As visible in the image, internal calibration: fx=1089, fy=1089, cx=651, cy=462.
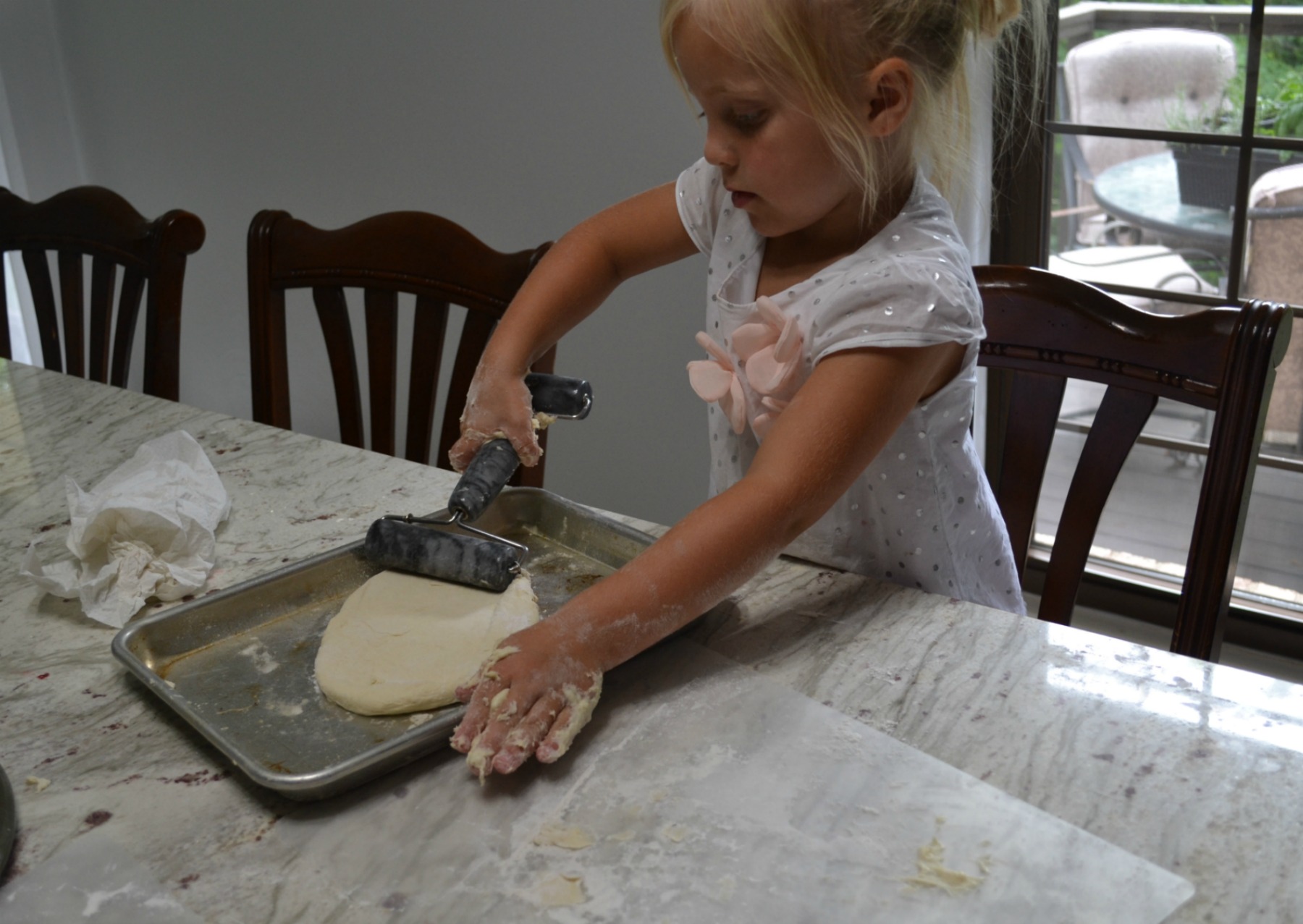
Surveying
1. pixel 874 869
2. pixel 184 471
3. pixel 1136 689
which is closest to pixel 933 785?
pixel 874 869

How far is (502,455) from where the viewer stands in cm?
97

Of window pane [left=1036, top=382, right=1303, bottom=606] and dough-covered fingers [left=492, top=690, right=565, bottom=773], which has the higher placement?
dough-covered fingers [left=492, top=690, right=565, bottom=773]

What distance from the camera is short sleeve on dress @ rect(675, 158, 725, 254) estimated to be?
113 centimetres

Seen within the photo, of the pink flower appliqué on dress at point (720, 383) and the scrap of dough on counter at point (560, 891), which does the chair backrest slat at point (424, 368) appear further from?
the scrap of dough on counter at point (560, 891)

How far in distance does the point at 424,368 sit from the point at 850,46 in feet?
2.48

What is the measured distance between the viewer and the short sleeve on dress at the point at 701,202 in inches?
44.4

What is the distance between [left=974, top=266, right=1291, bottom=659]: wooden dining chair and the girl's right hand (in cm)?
46

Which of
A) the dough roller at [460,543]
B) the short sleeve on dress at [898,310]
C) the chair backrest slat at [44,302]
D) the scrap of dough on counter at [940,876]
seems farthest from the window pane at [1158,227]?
the chair backrest slat at [44,302]

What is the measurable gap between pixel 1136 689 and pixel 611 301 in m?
1.38

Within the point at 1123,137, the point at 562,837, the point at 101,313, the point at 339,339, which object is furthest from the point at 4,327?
the point at 1123,137

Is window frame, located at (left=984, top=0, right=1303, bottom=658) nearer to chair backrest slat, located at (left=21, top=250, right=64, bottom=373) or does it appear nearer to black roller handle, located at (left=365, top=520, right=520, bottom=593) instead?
black roller handle, located at (left=365, top=520, right=520, bottom=593)

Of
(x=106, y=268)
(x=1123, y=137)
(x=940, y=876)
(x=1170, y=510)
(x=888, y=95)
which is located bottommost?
(x=1170, y=510)

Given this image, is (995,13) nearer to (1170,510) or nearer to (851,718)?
(851,718)

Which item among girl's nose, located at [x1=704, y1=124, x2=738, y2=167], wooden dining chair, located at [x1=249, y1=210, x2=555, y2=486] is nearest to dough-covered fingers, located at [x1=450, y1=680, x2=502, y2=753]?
girl's nose, located at [x1=704, y1=124, x2=738, y2=167]
